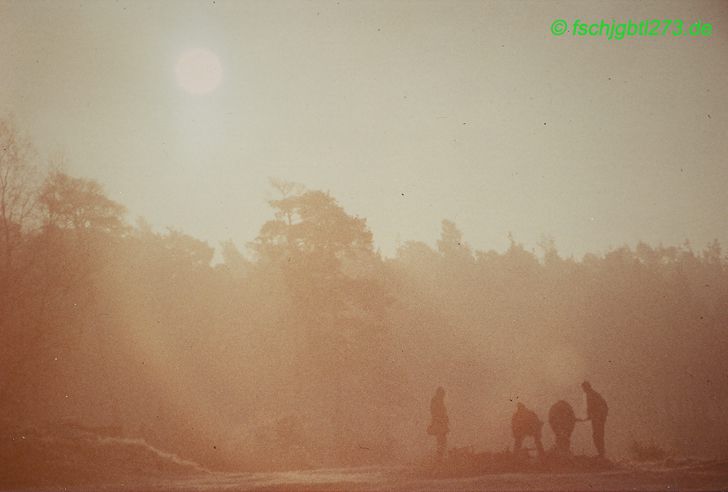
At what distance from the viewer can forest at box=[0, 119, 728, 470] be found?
1959 cm

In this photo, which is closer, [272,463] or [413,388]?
[272,463]

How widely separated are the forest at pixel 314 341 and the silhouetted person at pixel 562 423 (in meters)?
8.45

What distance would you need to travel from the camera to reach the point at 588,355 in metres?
54.5

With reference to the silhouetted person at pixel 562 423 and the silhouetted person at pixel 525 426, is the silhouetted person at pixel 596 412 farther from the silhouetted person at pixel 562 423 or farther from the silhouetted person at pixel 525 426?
the silhouetted person at pixel 525 426

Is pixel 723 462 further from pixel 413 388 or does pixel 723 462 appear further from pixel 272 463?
pixel 413 388

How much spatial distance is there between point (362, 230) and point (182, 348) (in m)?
22.2

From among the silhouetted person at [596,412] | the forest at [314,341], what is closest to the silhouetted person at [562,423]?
the silhouetted person at [596,412]

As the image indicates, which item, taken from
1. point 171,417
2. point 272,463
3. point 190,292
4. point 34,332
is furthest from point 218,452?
point 190,292

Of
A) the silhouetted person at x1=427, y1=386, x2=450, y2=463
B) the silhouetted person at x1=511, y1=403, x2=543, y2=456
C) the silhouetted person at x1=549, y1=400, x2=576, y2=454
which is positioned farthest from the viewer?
the silhouetted person at x1=427, y1=386, x2=450, y2=463

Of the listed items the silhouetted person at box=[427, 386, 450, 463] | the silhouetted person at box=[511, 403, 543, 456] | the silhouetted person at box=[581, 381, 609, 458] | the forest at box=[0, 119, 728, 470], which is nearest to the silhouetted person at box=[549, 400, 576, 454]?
the silhouetted person at box=[511, 403, 543, 456]

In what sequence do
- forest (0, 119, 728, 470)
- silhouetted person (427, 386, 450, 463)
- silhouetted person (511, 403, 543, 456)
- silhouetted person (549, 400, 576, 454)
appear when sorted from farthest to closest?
forest (0, 119, 728, 470) < silhouetted person (427, 386, 450, 463) < silhouetted person (511, 403, 543, 456) < silhouetted person (549, 400, 576, 454)

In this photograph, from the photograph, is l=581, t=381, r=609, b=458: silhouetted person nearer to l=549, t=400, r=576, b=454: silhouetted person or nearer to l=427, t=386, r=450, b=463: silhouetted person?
l=549, t=400, r=576, b=454: silhouetted person

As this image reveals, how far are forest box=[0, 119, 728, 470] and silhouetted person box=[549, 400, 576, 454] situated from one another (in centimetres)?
845

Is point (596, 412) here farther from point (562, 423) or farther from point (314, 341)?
point (314, 341)
